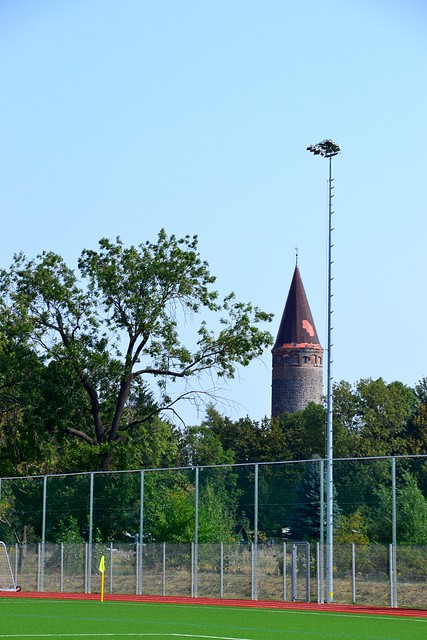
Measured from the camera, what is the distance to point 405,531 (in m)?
37.2

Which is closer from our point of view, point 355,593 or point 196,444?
point 355,593

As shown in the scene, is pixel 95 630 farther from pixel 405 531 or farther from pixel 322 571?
pixel 405 531

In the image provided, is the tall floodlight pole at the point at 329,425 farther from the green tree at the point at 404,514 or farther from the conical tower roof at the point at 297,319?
the conical tower roof at the point at 297,319

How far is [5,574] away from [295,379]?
377 feet

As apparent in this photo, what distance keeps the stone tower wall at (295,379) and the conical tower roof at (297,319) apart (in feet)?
4.57

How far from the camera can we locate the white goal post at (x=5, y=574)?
4019cm

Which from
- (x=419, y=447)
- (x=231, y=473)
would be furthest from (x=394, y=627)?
(x=419, y=447)

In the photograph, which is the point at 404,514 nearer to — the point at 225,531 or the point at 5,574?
the point at 225,531

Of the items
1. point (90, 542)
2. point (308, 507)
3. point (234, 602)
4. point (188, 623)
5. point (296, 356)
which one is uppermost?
point (296, 356)

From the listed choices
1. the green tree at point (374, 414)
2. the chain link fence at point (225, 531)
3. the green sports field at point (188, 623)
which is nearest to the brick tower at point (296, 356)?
the green tree at point (374, 414)

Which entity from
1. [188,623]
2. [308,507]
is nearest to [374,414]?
[308,507]

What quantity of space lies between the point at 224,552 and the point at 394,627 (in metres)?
13.9

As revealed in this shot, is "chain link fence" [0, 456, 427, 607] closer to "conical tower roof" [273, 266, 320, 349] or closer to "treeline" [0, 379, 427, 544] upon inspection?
"treeline" [0, 379, 427, 544]

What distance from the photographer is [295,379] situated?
154m
